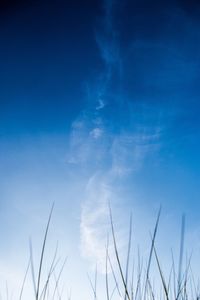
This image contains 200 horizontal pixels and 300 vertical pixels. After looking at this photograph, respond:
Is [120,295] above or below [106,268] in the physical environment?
below

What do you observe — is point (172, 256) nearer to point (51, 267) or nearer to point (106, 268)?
point (106, 268)

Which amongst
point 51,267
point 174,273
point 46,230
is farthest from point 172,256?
point 46,230

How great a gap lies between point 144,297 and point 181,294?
0.68ft

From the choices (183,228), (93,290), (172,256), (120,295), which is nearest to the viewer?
(183,228)

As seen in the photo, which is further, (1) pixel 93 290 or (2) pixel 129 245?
(1) pixel 93 290

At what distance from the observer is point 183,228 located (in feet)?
4.78

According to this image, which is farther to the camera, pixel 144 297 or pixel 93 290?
pixel 93 290

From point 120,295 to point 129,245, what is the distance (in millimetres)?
333

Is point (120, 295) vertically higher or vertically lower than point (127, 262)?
lower

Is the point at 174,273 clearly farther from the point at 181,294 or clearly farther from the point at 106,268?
the point at 106,268

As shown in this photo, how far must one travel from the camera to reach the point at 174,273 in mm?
2033

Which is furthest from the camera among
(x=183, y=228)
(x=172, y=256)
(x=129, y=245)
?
(x=172, y=256)

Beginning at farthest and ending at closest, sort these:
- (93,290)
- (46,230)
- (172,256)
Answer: (93,290)
(172,256)
(46,230)

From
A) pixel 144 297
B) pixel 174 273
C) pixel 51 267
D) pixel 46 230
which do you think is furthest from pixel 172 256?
pixel 46 230
